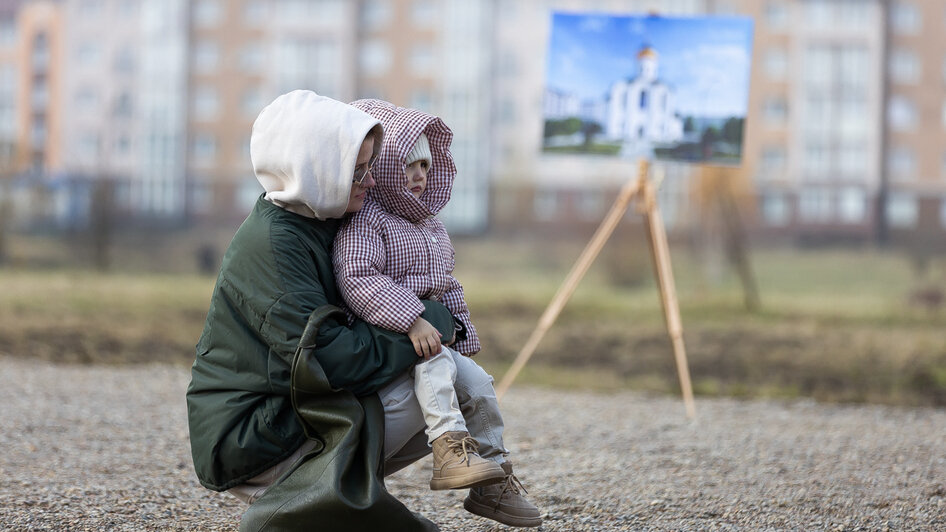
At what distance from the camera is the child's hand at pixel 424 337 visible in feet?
8.52

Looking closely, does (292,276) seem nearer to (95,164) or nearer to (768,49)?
(95,164)

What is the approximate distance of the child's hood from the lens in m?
2.80

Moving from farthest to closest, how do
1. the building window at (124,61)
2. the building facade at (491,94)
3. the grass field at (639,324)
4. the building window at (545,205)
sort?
the building window at (545,205), the building window at (124,61), the building facade at (491,94), the grass field at (639,324)

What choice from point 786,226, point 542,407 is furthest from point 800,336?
point 786,226

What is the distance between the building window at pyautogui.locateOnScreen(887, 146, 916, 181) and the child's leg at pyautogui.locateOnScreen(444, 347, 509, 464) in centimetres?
2170

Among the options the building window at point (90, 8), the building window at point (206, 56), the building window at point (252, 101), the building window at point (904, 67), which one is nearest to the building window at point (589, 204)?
the building window at point (904, 67)

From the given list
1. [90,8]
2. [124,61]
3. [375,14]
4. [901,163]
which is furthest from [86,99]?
[901,163]

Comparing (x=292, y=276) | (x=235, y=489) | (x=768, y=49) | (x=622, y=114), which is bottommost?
(x=235, y=489)

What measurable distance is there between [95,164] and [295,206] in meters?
17.0

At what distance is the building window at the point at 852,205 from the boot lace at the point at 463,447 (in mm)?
20909

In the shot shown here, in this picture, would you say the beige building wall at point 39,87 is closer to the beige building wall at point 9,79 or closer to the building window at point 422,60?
the beige building wall at point 9,79

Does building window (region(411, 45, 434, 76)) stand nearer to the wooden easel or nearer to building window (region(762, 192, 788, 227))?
building window (region(762, 192, 788, 227))

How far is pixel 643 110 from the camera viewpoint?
5957 mm

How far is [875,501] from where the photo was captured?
373 cm
